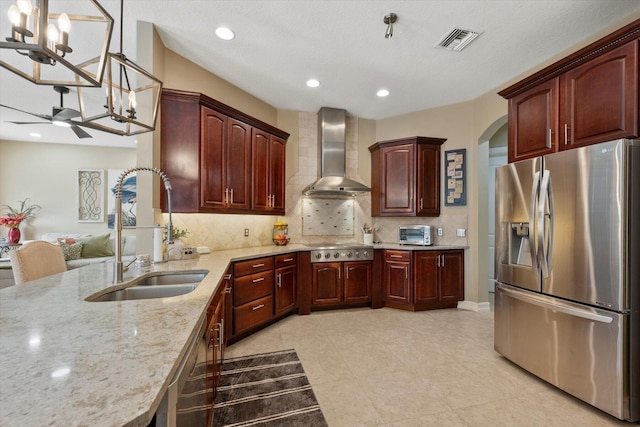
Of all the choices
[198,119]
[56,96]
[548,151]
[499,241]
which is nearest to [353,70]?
[198,119]

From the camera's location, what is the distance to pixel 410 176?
4.04 meters

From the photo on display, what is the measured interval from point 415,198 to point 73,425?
13.1ft

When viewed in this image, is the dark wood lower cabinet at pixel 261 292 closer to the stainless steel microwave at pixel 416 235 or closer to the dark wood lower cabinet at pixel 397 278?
the dark wood lower cabinet at pixel 397 278

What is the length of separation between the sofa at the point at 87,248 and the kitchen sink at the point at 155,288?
12.3ft

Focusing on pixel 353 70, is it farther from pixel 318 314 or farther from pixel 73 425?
pixel 73 425

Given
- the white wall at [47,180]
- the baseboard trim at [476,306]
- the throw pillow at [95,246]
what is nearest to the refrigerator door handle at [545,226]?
the baseboard trim at [476,306]

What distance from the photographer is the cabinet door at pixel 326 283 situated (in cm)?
373

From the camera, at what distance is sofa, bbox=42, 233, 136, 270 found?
4902 millimetres

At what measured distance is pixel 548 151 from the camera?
2225 mm

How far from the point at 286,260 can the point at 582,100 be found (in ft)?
10.1

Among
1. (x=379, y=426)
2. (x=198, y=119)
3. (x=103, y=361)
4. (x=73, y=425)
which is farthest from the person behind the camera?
(x=198, y=119)

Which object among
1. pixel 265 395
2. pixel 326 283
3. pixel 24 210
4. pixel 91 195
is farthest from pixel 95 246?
pixel 265 395

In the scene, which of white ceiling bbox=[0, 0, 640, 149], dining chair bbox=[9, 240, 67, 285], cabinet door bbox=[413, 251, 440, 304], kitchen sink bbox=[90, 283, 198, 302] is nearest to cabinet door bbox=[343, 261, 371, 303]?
cabinet door bbox=[413, 251, 440, 304]

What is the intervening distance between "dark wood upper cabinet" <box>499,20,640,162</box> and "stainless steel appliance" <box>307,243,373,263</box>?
2.09 meters
